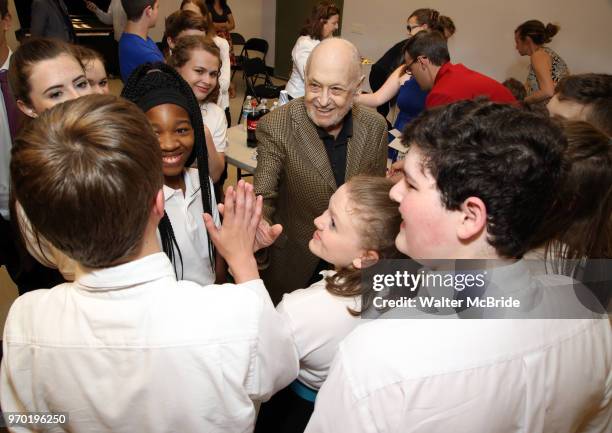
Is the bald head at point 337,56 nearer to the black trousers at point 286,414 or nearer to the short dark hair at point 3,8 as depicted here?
the black trousers at point 286,414

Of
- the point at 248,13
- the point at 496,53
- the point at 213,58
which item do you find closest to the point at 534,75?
A: the point at 496,53

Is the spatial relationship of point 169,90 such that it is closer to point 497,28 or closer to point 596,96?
point 596,96

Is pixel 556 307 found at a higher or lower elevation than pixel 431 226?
lower

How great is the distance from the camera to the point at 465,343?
2.60 feet

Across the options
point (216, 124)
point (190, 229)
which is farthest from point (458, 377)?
point (216, 124)

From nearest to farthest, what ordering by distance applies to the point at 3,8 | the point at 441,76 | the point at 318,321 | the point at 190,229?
1. the point at 318,321
2. the point at 190,229
3. the point at 3,8
4. the point at 441,76

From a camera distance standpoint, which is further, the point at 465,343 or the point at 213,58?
the point at 213,58

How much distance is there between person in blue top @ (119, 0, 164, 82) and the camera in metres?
2.92

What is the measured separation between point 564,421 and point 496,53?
5.81 m

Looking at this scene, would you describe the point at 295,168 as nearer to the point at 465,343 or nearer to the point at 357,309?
the point at 357,309

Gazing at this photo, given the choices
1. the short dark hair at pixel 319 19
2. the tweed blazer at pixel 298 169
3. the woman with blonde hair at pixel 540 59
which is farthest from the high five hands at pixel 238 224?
the woman with blonde hair at pixel 540 59

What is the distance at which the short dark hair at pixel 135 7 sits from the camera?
291cm

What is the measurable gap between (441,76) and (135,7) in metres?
2.09

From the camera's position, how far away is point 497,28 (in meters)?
5.65
